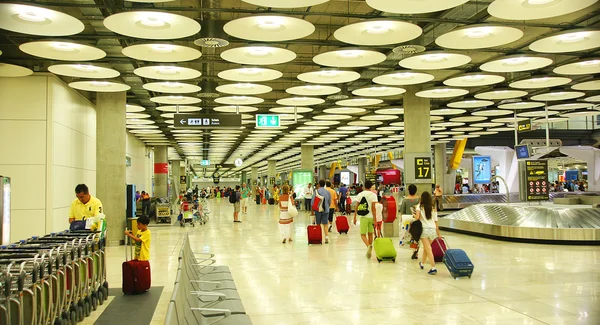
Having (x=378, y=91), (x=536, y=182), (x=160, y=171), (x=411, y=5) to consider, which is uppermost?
(x=378, y=91)

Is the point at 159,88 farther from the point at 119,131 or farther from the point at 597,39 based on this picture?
the point at 597,39

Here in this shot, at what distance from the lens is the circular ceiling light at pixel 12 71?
42.8 feet

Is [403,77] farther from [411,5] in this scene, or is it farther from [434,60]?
Answer: [411,5]

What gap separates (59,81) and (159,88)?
294cm

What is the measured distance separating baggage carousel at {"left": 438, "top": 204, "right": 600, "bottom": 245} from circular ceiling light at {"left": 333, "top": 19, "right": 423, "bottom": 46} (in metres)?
7.92

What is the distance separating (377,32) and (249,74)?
510 centimetres

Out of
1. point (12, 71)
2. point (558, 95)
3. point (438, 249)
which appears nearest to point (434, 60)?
point (438, 249)

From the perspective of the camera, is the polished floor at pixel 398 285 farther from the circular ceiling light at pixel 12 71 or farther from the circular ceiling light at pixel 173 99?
the circular ceiling light at pixel 173 99

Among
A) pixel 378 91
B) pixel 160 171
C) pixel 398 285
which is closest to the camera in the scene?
pixel 398 285

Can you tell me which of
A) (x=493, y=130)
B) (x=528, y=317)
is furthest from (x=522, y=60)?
(x=493, y=130)

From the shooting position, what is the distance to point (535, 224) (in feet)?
51.1

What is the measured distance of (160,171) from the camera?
42.0 metres

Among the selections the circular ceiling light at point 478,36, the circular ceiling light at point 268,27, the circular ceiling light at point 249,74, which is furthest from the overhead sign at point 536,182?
the circular ceiling light at point 268,27

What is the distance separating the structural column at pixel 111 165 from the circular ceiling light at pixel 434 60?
31.6ft
